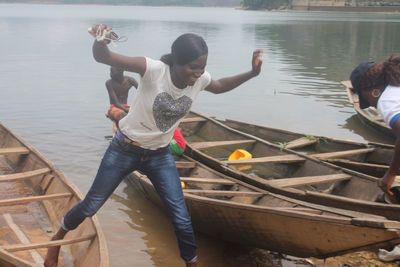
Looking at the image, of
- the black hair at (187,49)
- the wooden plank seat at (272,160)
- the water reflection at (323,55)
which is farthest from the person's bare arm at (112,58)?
the water reflection at (323,55)

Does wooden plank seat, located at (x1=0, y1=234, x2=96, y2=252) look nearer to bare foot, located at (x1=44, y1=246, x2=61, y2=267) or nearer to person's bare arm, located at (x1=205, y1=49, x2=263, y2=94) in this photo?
bare foot, located at (x1=44, y1=246, x2=61, y2=267)

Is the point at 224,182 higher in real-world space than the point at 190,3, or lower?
higher

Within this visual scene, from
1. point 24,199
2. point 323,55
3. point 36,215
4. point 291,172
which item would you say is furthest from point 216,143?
point 323,55

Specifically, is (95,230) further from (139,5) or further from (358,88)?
(139,5)

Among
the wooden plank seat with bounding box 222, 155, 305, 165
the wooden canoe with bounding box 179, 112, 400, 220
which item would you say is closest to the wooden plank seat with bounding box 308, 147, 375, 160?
the wooden canoe with bounding box 179, 112, 400, 220

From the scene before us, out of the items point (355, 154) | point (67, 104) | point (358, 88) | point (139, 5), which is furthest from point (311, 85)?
point (139, 5)

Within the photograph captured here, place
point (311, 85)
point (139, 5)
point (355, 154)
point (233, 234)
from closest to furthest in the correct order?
1. point (233, 234)
2. point (355, 154)
3. point (311, 85)
4. point (139, 5)

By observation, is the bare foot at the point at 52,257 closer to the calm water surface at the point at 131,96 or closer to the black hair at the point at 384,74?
the calm water surface at the point at 131,96

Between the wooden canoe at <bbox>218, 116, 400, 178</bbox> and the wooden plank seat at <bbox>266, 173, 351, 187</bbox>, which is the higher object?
the wooden plank seat at <bbox>266, 173, 351, 187</bbox>

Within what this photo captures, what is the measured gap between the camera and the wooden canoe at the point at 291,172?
546cm

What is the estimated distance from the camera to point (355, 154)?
740 centimetres

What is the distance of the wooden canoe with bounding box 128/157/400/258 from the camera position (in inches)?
164

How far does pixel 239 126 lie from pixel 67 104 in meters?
6.44

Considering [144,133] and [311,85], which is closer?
[144,133]
